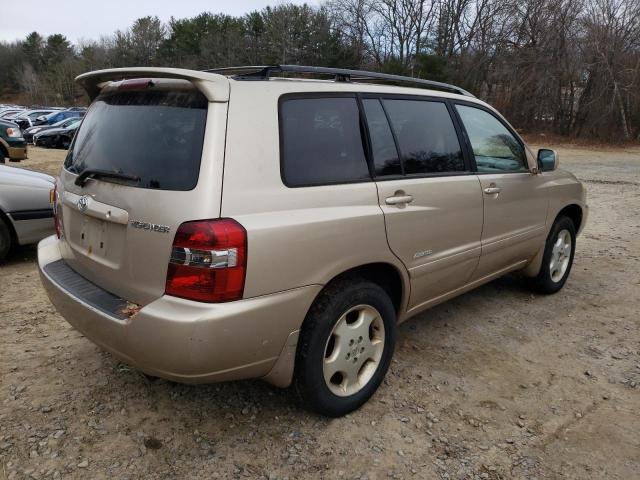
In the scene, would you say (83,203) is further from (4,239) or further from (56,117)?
(56,117)

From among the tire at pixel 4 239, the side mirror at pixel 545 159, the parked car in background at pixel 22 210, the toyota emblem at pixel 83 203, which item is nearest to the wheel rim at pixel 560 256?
the side mirror at pixel 545 159

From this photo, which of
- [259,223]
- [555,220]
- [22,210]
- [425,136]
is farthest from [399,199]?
[22,210]

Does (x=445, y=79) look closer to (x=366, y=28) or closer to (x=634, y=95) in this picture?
(x=634, y=95)

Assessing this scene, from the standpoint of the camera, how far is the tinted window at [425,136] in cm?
296

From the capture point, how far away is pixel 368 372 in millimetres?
2814

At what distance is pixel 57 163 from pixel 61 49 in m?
82.9

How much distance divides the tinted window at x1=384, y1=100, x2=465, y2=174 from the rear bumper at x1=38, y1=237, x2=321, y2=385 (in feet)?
3.86

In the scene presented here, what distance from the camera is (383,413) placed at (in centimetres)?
277

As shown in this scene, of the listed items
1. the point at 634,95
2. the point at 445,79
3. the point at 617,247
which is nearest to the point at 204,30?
the point at 445,79

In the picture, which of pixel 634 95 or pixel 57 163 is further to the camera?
pixel 634 95

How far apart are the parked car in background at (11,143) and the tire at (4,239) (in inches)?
239

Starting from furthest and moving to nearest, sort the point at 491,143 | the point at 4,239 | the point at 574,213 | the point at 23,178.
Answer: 1. the point at 23,178
2. the point at 4,239
3. the point at 574,213
4. the point at 491,143

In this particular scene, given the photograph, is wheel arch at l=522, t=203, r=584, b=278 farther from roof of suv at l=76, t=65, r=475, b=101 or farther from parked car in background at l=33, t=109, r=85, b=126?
parked car in background at l=33, t=109, r=85, b=126

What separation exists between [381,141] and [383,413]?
5.02ft
